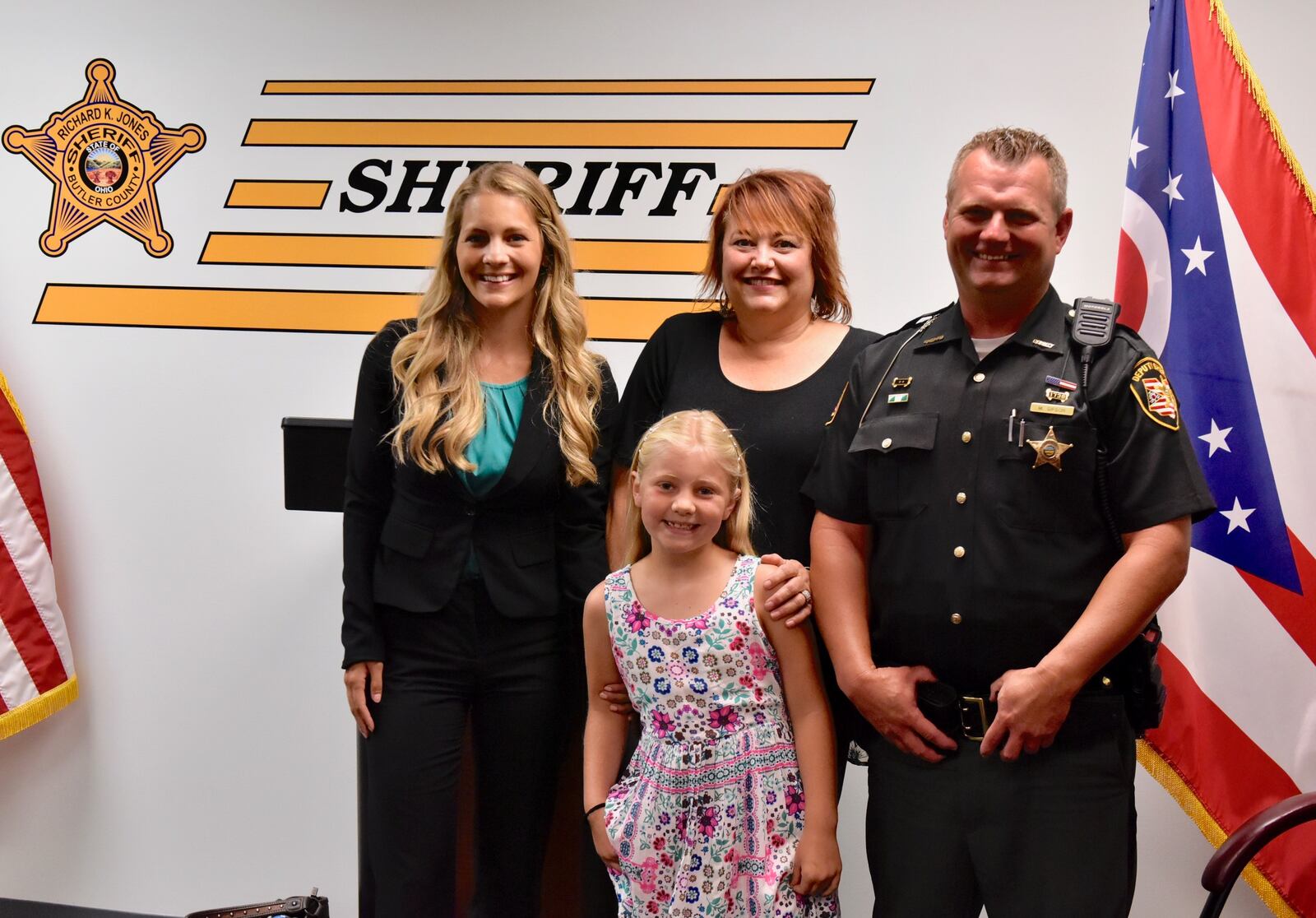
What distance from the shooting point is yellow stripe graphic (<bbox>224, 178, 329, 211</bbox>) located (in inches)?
124

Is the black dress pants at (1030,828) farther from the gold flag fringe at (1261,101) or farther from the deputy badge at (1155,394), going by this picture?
the gold flag fringe at (1261,101)

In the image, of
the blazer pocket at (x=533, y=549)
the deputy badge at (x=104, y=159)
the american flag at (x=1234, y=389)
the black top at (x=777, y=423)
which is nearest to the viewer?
the black top at (x=777, y=423)

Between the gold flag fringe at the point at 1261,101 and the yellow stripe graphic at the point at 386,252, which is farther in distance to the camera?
the yellow stripe graphic at the point at 386,252

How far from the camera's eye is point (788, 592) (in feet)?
6.02

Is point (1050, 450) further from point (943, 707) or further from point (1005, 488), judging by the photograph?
point (943, 707)

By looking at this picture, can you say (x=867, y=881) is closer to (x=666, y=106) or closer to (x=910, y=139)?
(x=910, y=139)

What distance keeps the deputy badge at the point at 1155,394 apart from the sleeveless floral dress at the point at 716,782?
637 mm

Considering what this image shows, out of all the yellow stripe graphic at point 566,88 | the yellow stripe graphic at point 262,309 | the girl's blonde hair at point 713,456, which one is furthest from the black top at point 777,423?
the yellow stripe graphic at point 566,88

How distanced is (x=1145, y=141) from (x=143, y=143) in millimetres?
2608

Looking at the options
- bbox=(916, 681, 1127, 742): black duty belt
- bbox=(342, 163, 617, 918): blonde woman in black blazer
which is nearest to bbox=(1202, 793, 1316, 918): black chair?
bbox=(916, 681, 1127, 742): black duty belt

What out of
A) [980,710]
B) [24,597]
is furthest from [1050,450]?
[24,597]

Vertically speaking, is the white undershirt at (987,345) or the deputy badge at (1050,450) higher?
the white undershirt at (987,345)

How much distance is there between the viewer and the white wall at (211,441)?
9.98ft

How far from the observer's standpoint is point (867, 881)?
2.92 meters
